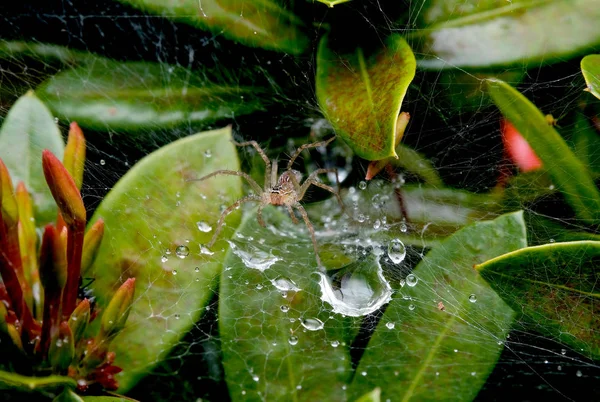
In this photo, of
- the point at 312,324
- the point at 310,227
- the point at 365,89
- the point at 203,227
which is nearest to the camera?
the point at 365,89

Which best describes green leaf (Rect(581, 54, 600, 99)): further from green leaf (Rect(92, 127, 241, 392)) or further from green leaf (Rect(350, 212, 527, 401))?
green leaf (Rect(92, 127, 241, 392))

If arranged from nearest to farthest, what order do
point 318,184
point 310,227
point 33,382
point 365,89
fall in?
point 33,382, point 365,89, point 310,227, point 318,184

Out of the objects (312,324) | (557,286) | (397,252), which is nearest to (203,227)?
(312,324)

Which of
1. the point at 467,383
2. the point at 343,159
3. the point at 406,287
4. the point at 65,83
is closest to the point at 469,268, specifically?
the point at 406,287

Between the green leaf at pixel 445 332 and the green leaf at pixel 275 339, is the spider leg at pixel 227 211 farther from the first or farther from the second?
the green leaf at pixel 445 332

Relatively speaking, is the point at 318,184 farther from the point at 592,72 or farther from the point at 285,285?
the point at 592,72
